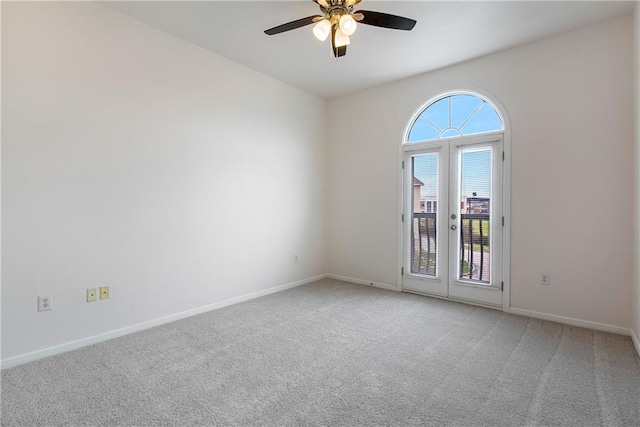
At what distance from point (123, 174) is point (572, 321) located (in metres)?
4.44

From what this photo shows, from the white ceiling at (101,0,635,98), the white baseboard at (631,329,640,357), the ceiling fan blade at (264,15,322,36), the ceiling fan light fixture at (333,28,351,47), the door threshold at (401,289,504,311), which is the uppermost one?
the white ceiling at (101,0,635,98)

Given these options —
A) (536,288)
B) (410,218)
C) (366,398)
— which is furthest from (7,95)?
(536,288)

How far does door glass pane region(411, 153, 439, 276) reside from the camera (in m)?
4.01

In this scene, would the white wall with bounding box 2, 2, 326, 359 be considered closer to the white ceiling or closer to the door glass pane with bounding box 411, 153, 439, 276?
the white ceiling

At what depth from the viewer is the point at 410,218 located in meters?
4.21

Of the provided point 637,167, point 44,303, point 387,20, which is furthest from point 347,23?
point 44,303

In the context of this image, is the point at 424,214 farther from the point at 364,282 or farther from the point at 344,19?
the point at 344,19

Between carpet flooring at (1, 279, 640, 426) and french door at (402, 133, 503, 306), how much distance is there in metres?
0.62

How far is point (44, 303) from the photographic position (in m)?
2.42

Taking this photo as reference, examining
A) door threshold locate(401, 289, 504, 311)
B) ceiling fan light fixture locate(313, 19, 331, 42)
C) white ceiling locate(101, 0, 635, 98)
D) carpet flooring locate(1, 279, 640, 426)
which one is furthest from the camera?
door threshold locate(401, 289, 504, 311)

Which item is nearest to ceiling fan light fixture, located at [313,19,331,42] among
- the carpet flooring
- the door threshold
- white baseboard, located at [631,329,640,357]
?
the carpet flooring

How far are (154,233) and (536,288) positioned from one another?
388cm

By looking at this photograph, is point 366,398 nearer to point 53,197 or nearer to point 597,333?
point 597,333

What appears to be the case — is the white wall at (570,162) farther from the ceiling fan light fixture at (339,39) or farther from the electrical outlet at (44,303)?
the electrical outlet at (44,303)
